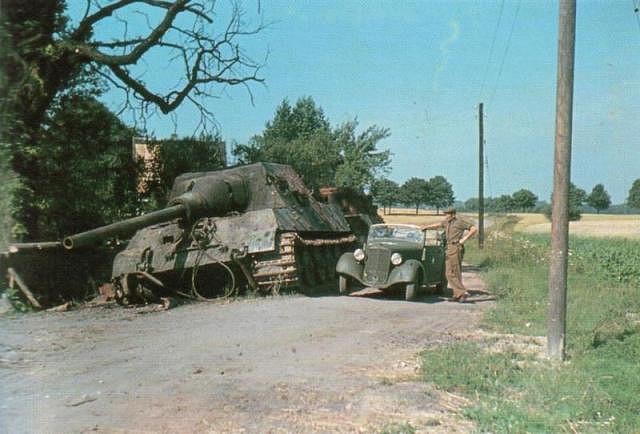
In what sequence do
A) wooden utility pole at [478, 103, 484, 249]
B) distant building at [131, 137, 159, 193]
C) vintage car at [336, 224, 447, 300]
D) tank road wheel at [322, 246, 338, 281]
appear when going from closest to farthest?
1. vintage car at [336, 224, 447, 300]
2. tank road wheel at [322, 246, 338, 281]
3. distant building at [131, 137, 159, 193]
4. wooden utility pole at [478, 103, 484, 249]

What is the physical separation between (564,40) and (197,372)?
5343 millimetres

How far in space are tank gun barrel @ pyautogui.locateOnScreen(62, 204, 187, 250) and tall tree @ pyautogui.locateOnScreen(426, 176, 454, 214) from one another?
6388 centimetres

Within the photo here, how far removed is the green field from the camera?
18.6 feet

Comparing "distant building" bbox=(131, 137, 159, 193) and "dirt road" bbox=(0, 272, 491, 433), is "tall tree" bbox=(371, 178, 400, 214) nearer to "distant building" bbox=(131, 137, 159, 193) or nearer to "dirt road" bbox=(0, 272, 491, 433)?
"distant building" bbox=(131, 137, 159, 193)

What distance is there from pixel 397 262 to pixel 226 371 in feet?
23.6

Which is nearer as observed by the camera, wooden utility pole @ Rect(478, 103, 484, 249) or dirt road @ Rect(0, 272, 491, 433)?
dirt road @ Rect(0, 272, 491, 433)

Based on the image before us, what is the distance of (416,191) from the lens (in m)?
78.2

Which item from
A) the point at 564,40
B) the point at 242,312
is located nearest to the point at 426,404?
the point at 564,40

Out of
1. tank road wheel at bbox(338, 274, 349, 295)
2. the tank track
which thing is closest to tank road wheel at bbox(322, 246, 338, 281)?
the tank track

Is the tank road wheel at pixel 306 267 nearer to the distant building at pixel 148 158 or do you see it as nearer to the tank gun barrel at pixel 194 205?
the tank gun barrel at pixel 194 205

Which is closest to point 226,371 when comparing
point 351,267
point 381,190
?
point 351,267

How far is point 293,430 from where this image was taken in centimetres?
525

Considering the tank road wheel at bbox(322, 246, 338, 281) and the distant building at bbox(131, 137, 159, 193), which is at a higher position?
the distant building at bbox(131, 137, 159, 193)

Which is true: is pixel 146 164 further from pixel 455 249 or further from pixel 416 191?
pixel 416 191
